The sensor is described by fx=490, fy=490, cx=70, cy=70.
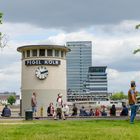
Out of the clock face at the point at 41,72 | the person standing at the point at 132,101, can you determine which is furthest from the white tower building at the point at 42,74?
the person standing at the point at 132,101

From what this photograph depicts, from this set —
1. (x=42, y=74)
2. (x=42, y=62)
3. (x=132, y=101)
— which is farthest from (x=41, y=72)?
(x=132, y=101)

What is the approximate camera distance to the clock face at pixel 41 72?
48.2 m

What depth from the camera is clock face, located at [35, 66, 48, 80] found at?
1897 inches

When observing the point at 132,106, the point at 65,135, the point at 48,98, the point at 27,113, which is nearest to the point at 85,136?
the point at 65,135

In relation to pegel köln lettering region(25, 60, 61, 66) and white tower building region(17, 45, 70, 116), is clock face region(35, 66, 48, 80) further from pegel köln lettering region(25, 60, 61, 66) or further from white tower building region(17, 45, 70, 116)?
pegel köln lettering region(25, 60, 61, 66)

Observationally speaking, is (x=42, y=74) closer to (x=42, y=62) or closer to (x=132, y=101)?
(x=42, y=62)

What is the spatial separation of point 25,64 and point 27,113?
2265 cm

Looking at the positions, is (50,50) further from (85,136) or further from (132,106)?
(85,136)

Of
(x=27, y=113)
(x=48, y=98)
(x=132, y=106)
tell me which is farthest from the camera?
(x=48, y=98)

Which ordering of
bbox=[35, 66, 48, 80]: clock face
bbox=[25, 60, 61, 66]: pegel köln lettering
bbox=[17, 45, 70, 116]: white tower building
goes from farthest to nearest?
bbox=[25, 60, 61, 66]: pegel köln lettering, bbox=[35, 66, 48, 80]: clock face, bbox=[17, 45, 70, 116]: white tower building

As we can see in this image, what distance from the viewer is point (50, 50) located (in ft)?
161

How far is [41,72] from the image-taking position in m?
48.3

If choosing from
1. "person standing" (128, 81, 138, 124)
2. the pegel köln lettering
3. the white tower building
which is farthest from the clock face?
"person standing" (128, 81, 138, 124)

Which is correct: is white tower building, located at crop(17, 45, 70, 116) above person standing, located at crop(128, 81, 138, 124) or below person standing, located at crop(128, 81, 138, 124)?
above
